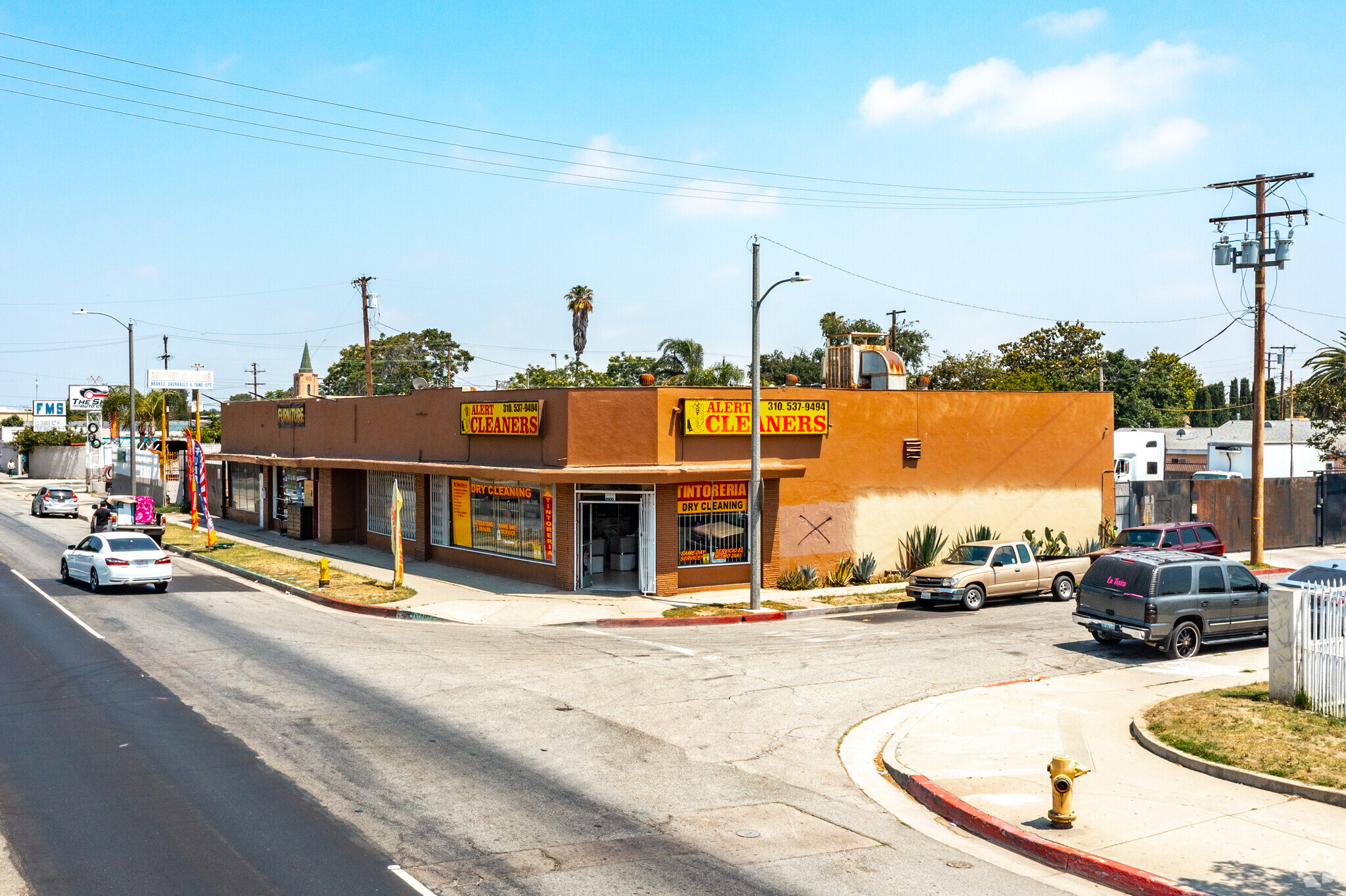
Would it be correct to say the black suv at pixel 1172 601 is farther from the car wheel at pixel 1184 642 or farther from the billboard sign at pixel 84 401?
the billboard sign at pixel 84 401

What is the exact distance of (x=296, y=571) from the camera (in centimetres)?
2959

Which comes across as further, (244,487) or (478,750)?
(244,487)

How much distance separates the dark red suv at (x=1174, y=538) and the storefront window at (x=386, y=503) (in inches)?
Result: 831

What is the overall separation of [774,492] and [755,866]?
62.1ft

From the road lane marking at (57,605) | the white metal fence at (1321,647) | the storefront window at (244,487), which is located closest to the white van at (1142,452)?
the storefront window at (244,487)

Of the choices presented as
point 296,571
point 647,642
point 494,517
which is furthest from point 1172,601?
point 296,571

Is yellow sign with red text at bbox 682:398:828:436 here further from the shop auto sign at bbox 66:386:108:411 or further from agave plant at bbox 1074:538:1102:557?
the shop auto sign at bbox 66:386:108:411

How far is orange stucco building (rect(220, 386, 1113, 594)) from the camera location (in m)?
26.0

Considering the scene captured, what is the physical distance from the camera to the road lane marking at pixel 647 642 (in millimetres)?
19125

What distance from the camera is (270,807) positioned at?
32.9 ft

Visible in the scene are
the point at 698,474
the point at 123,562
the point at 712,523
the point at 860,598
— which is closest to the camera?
the point at 123,562

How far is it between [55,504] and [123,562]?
32577 mm

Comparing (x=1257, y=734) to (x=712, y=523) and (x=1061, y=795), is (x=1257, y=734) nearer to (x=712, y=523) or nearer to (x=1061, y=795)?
(x=1061, y=795)

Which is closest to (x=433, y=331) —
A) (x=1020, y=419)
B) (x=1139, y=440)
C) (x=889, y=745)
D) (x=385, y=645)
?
(x=1139, y=440)
